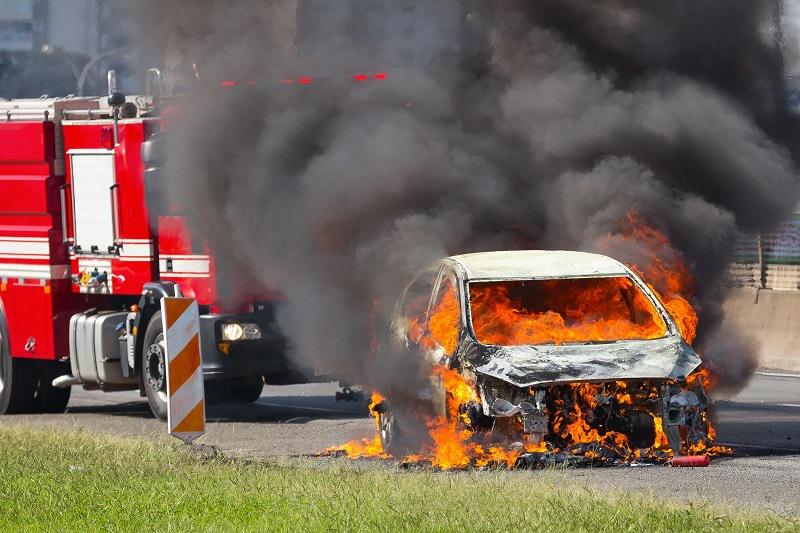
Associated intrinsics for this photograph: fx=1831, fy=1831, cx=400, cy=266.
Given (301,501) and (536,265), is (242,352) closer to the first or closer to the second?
(536,265)

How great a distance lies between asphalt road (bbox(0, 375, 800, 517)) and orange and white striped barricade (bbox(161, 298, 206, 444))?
0.75 m

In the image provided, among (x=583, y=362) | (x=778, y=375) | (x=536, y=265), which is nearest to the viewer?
(x=583, y=362)

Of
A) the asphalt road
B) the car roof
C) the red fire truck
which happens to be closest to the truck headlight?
the red fire truck

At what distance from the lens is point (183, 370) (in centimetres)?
1341

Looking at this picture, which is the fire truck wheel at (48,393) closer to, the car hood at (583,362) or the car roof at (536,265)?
the car roof at (536,265)

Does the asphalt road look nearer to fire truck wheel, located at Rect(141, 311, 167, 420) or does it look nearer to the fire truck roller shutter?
fire truck wheel, located at Rect(141, 311, 167, 420)

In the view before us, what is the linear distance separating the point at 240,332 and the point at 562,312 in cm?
438

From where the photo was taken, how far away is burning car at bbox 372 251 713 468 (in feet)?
39.2

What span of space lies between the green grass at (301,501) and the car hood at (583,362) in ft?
2.57

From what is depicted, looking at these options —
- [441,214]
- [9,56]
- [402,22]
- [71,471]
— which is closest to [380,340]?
[441,214]

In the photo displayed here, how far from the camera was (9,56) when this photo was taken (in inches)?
2579

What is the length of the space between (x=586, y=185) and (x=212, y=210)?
379 cm

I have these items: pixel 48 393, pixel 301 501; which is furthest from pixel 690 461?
pixel 48 393

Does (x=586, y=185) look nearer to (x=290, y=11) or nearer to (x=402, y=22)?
(x=402, y=22)
